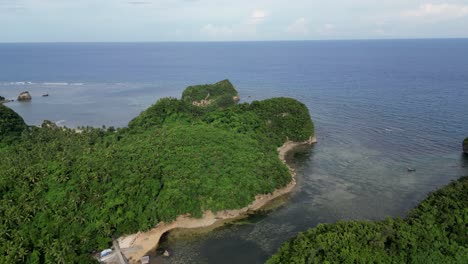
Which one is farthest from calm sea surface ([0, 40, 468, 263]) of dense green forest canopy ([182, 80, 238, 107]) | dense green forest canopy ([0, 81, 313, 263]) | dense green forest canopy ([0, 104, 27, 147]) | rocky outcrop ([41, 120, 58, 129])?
dense green forest canopy ([0, 104, 27, 147])

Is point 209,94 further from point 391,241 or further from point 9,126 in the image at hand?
point 391,241

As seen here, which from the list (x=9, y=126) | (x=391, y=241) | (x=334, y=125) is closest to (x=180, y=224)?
(x=391, y=241)

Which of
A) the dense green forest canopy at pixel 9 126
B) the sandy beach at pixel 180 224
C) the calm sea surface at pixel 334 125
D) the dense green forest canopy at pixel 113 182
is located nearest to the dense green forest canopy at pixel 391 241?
the calm sea surface at pixel 334 125

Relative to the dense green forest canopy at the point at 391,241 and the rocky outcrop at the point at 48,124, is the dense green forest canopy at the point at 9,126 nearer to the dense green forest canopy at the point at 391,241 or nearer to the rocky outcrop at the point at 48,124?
the rocky outcrop at the point at 48,124

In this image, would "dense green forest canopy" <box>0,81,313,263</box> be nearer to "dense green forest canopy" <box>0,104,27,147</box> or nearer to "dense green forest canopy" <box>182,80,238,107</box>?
"dense green forest canopy" <box>0,104,27,147</box>

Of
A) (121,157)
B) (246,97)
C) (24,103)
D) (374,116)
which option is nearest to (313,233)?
(121,157)

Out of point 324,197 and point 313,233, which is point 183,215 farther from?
point 324,197
